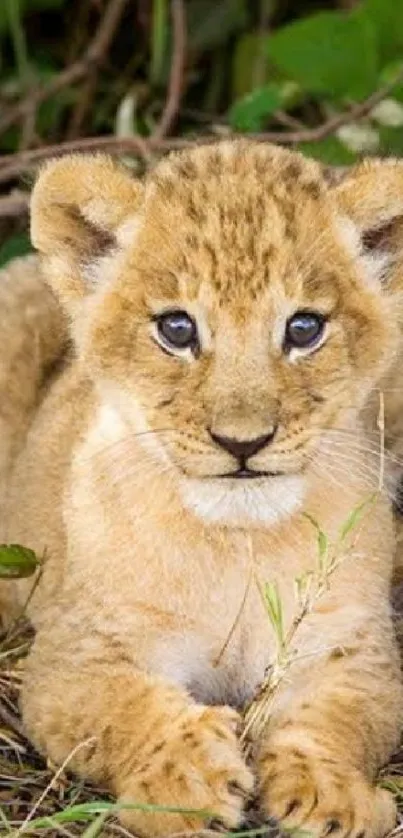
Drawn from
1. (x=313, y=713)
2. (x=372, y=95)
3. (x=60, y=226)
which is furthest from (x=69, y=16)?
(x=313, y=713)

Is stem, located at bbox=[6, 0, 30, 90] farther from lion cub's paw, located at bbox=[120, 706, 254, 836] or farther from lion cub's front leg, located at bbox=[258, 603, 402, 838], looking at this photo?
lion cub's paw, located at bbox=[120, 706, 254, 836]

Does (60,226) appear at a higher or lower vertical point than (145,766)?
higher

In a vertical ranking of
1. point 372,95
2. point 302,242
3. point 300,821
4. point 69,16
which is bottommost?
point 300,821

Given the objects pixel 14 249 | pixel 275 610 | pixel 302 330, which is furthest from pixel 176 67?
pixel 275 610

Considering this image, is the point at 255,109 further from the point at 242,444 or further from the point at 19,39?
the point at 242,444

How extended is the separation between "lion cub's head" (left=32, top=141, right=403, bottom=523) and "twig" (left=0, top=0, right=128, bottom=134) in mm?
2704

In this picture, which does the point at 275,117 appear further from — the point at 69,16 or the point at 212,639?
the point at 212,639

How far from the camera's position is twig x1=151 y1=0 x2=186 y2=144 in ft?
19.2

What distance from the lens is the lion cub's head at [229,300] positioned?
3.35m

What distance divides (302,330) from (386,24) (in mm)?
2596

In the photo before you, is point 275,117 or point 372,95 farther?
point 275,117

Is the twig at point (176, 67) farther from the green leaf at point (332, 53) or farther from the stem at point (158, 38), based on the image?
the green leaf at point (332, 53)

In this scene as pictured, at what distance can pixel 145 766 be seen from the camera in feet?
11.0

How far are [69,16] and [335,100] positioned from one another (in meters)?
1.41
